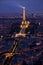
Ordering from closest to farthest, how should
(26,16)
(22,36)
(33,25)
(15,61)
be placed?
(15,61), (22,36), (33,25), (26,16)

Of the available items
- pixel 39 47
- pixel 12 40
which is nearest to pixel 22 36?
pixel 12 40

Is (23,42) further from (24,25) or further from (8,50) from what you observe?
(24,25)

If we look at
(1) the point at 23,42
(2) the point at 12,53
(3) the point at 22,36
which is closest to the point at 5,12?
(3) the point at 22,36

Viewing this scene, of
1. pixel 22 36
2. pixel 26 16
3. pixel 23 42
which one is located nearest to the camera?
pixel 23 42

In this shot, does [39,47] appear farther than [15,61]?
Yes

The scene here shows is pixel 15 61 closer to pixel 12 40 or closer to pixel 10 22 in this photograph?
pixel 12 40

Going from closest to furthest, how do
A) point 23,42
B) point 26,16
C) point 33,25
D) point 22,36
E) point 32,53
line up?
point 32,53, point 23,42, point 22,36, point 33,25, point 26,16

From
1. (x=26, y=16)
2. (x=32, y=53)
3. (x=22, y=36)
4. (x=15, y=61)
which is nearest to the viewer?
(x=15, y=61)

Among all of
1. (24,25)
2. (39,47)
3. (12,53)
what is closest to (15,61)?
(12,53)

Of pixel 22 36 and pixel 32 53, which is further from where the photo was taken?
pixel 22 36
